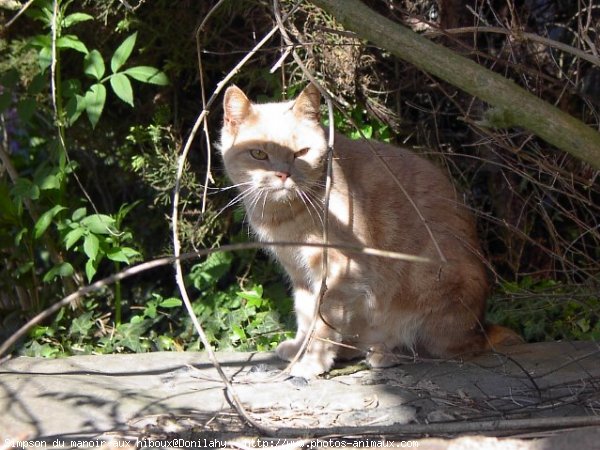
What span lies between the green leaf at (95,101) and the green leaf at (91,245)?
1.93 ft

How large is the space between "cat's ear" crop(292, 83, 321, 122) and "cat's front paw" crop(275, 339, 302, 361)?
1046 millimetres

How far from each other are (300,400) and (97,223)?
167cm

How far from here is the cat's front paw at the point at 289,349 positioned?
356 cm

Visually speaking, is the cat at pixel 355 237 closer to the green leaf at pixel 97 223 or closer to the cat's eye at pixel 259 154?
the cat's eye at pixel 259 154

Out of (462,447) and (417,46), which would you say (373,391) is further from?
(417,46)

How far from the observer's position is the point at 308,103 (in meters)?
3.40

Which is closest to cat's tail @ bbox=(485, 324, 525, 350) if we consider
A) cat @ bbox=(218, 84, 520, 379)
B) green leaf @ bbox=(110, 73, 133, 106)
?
cat @ bbox=(218, 84, 520, 379)

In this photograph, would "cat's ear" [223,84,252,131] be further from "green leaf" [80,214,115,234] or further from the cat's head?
"green leaf" [80,214,115,234]

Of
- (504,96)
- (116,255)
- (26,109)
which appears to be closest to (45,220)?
(116,255)

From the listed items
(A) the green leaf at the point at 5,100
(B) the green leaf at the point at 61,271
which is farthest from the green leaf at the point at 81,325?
(A) the green leaf at the point at 5,100

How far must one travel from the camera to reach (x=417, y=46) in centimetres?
233

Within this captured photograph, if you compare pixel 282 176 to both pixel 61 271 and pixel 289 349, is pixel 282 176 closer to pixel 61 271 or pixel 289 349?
pixel 289 349

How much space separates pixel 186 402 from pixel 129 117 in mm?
2524

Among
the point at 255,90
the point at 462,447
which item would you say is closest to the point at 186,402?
the point at 462,447
